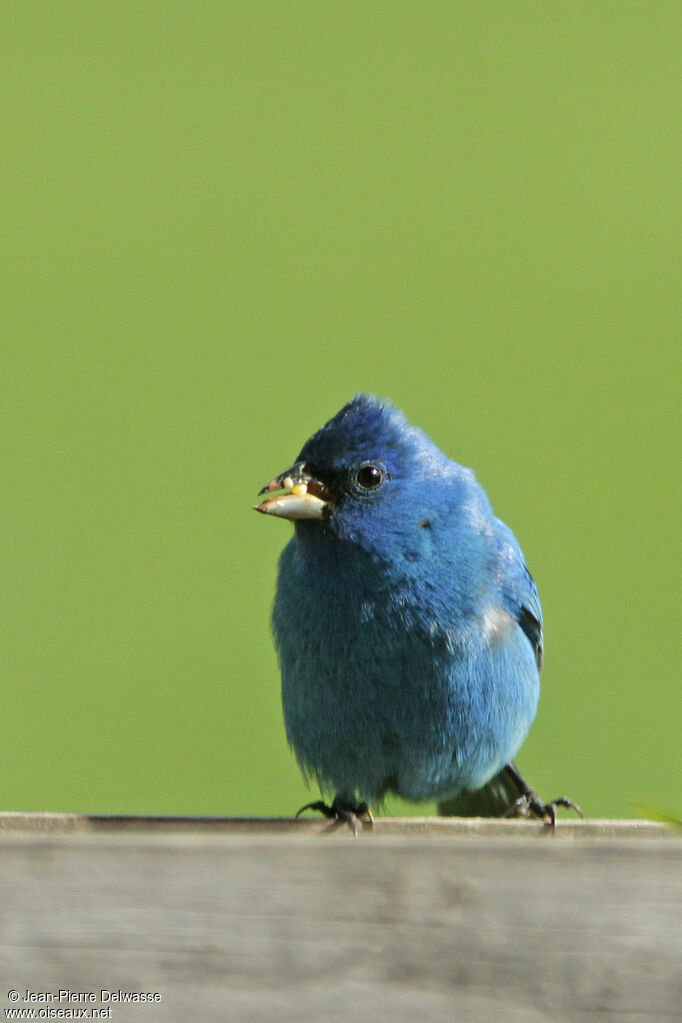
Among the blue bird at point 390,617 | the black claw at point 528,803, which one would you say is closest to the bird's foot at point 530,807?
the black claw at point 528,803

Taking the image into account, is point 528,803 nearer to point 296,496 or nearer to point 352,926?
point 296,496

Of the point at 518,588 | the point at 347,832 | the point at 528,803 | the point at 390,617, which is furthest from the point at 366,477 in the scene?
the point at 347,832

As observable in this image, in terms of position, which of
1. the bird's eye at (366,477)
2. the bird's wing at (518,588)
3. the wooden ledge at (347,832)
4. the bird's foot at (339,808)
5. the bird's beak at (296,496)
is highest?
the bird's eye at (366,477)

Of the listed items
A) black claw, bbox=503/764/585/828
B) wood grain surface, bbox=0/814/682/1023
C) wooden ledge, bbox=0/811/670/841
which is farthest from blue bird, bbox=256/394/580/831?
wood grain surface, bbox=0/814/682/1023

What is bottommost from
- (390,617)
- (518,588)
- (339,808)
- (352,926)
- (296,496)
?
(339,808)

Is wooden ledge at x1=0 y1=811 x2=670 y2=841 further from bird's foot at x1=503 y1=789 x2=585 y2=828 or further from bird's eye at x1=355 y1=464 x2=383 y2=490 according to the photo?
bird's foot at x1=503 y1=789 x2=585 y2=828

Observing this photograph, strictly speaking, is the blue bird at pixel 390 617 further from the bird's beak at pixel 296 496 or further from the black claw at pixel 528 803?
the black claw at pixel 528 803

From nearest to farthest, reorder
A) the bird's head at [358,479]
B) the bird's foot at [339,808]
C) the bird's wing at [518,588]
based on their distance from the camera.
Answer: the bird's head at [358,479], the bird's foot at [339,808], the bird's wing at [518,588]

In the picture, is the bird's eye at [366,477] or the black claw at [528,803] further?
the black claw at [528,803]
